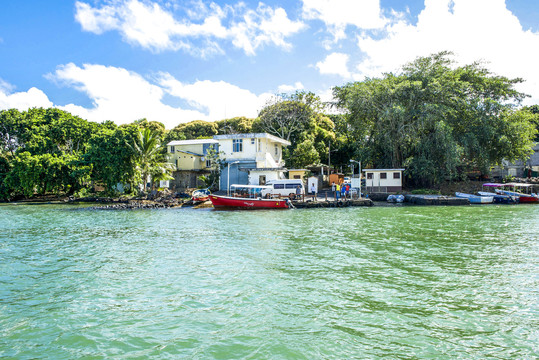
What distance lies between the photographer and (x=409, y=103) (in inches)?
1312

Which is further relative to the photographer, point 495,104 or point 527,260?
point 495,104

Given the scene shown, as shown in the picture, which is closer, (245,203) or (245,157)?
(245,203)

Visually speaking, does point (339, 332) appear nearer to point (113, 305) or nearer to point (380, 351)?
point (380, 351)

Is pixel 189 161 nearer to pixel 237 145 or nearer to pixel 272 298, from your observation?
pixel 237 145

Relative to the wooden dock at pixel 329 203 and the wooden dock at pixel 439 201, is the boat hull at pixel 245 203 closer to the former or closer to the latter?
the wooden dock at pixel 329 203

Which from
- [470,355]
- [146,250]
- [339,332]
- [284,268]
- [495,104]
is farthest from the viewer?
[495,104]

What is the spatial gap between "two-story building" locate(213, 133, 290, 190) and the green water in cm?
1987

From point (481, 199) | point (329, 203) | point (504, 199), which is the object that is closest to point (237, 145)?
point (329, 203)

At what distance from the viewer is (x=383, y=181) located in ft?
109

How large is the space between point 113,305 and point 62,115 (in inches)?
1629

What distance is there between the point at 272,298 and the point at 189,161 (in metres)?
35.6

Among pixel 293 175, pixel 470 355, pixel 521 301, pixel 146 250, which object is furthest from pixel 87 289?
pixel 293 175

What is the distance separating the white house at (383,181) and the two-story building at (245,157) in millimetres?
8763

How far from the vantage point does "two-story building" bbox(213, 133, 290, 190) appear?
1319 inches
